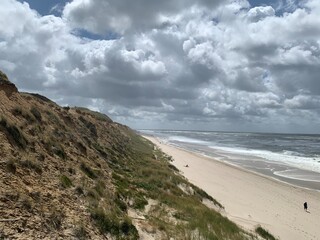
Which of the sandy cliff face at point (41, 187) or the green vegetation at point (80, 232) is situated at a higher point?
the sandy cliff face at point (41, 187)

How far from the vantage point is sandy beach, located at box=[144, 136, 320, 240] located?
896 inches

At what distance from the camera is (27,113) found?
21266mm

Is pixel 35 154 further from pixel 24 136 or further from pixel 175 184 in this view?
pixel 175 184

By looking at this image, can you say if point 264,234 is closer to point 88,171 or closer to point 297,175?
point 88,171

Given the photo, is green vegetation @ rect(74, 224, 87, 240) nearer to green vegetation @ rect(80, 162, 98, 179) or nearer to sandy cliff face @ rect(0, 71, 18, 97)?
green vegetation @ rect(80, 162, 98, 179)

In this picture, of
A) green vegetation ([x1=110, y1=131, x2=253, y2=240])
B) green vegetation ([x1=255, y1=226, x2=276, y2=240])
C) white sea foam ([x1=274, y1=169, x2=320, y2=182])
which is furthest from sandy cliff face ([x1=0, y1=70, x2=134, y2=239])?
white sea foam ([x1=274, y1=169, x2=320, y2=182])

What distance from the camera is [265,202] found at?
30875 millimetres

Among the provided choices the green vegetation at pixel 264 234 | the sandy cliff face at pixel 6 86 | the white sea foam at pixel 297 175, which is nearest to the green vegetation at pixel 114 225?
the green vegetation at pixel 264 234

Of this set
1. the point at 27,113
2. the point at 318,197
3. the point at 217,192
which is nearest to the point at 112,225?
the point at 27,113

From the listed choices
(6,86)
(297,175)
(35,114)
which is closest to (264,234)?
(35,114)

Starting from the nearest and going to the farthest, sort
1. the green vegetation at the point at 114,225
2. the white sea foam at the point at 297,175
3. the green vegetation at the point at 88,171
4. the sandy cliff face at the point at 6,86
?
the green vegetation at the point at 114,225, the green vegetation at the point at 88,171, the sandy cliff face at the point at 6,86, the white sea foam at the point at 297,175

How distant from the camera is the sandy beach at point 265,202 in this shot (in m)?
22.8

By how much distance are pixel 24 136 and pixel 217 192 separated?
2030 centimetres

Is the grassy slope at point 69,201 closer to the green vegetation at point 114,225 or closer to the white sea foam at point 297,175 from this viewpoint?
the green vegetation at point 114,225
